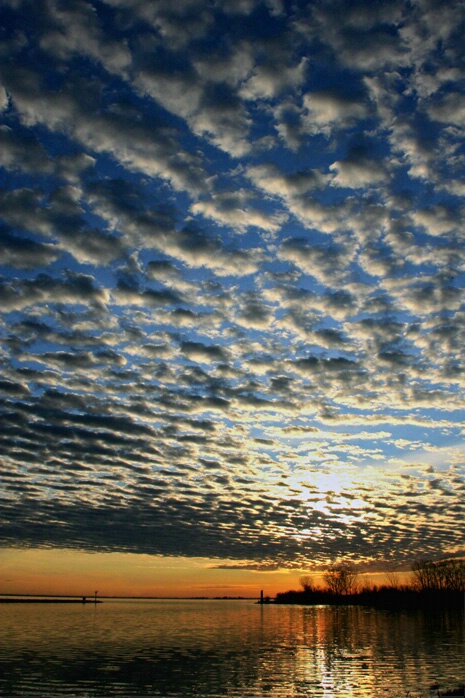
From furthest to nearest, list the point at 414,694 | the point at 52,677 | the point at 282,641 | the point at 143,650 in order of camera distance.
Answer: the point at 282,641, the point at 143,650, the point at 52,677, the point at 414,694

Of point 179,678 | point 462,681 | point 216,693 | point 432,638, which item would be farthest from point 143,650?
point 432,638

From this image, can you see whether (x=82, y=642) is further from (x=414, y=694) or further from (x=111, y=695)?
(x=414, y=694)

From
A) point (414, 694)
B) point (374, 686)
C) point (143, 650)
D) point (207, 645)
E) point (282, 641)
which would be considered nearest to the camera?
point (414, 694)

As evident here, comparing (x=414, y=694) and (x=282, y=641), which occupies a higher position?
(x=414, y=694)

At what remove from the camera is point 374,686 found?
34.8 metres

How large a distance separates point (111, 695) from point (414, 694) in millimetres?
16876

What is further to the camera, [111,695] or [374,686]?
[374,686]

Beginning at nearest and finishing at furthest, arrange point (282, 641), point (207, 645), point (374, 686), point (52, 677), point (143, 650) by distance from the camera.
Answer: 1. point (374, 686)
2. point (52, 677)
3. point (143, 650)
4. point (207, 645)
5. point (282, 641)

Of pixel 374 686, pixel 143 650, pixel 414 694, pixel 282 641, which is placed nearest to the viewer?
pixel 414 694

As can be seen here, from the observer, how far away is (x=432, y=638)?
72188 mm

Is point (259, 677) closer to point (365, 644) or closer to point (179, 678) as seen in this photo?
point (179, 678)

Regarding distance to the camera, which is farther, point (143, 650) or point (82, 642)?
point (82, 642)

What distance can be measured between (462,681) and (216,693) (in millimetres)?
15989

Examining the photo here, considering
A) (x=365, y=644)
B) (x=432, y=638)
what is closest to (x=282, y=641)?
(x=365, y=644)
